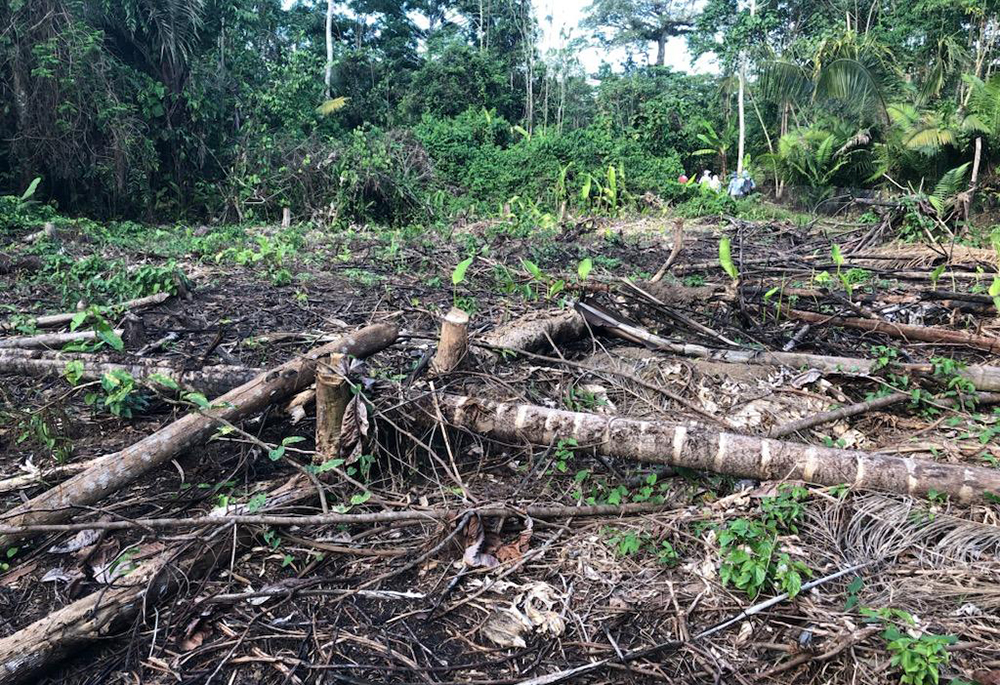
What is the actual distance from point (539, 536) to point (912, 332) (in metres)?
2.99

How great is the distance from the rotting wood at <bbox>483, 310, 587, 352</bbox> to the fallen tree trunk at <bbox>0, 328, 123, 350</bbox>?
7.57 ft

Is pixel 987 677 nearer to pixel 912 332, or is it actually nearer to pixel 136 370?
pixel 912 332

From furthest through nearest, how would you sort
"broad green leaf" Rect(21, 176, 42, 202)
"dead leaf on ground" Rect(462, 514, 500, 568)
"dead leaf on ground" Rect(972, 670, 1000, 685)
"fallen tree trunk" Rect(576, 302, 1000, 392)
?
"broad green leaf" Rect(21, 176, 42, 202), "fallen tree trunk" Rect(576, 302, 1000, 392), "dead leaf on ground" Rect(462, 514, 500, 568), "dead leaf on ground" Rect(972, 670, 1000, 685)

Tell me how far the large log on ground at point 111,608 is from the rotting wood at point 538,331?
6.03 feet

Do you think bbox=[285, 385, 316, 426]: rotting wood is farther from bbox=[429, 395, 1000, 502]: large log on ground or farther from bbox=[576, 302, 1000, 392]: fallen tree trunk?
bbox=[576, 302, 1000, 392]: fallen tree trunk

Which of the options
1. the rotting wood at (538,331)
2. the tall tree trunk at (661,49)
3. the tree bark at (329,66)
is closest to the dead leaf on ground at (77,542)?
the rotting wood at (538,331)

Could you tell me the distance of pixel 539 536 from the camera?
2.42m

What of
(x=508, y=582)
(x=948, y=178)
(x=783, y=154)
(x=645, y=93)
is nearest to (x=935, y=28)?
(x=783, y=154)

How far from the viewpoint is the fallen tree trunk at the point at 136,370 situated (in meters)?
3.14

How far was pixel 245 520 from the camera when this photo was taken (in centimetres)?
225

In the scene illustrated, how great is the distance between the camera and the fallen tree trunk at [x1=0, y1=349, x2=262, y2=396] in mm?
3143

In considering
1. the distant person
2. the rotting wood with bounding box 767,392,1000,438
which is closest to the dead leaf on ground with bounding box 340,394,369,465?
the rotting wood with bounding box 767,392,1000,438

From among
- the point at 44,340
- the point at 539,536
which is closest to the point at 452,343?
the point at 539,536

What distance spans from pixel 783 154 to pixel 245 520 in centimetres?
1507
